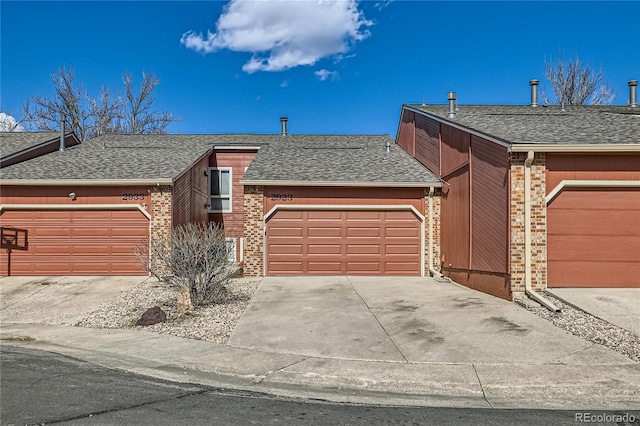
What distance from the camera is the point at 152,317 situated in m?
8.55

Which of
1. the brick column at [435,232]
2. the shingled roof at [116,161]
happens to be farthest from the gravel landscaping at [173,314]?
the brick column at [435,232]

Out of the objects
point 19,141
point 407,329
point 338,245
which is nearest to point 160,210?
point 338,245

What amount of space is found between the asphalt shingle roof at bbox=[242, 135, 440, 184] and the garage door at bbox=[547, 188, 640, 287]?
4851mm

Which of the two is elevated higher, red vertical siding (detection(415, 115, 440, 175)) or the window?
red vertical siding (detection(415, 115, 440, 175))

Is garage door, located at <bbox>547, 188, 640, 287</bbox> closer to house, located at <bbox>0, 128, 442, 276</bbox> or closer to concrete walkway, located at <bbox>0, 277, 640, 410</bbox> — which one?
concrete walkway, located at <bbox>0, 277, 640, 410</bbox>

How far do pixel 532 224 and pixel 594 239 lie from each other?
1.46 m

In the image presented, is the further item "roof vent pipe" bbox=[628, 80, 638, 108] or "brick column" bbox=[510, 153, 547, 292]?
"roof vent pipe" bbox=[628, 80, 638, 108]

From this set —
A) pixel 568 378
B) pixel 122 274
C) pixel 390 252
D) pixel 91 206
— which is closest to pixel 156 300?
pixel 122 274

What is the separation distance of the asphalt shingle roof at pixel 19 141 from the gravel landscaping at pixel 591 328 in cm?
1767

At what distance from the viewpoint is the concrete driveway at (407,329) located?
20.5ft

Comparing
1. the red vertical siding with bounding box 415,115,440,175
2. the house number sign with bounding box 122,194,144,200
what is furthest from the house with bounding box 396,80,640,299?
the house number sign with bounding box 122,194,144,200

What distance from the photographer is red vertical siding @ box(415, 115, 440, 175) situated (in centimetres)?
1517

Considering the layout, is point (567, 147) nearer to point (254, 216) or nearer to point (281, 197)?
point (281, 197)

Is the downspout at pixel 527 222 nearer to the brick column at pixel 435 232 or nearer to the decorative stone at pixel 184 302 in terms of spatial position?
the brick column at pixel 435 232
